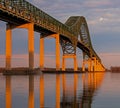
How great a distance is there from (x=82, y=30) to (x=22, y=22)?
8813 cm

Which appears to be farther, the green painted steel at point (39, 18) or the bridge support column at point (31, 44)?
the bridge support column at point (31, 44)

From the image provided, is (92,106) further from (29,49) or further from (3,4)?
(29,49)

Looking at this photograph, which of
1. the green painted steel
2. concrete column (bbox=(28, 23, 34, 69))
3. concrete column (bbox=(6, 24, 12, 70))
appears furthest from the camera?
concrete column (bbox=(6, 24, 12, 70))

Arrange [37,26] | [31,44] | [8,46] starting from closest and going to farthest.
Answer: [31,44]
[8,46]
[37,26]

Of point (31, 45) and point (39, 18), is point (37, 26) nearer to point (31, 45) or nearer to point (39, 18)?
point (39, 18)

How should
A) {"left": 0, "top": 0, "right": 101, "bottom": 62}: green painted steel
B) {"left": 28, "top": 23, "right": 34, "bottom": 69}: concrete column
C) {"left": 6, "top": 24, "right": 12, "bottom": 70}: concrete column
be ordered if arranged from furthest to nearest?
{"left": 6, "top": 24, "right": 12, "bottom": 70}: concrete column < {"left": 28, "top": 23, "right": 34, "bottom": 69}: concrete column < {"left": 0, "top": 0, "right": 101, "bottom": 62}: green painted steel

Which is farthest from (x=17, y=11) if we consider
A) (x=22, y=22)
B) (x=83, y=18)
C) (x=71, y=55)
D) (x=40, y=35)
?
(x=83, y=18)

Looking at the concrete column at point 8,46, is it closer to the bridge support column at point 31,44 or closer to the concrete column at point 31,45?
the bridge support column at point 31,44

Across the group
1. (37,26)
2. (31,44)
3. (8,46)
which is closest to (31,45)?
(31,44)

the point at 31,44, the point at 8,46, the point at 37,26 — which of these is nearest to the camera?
the point at 31,44

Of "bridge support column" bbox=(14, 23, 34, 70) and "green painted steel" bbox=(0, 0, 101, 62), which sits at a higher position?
"green painted steel" bbox=(0, 0, 101, 62)

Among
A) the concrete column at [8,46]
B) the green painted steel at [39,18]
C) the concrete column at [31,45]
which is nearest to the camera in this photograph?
the green painted steel at [39,18]

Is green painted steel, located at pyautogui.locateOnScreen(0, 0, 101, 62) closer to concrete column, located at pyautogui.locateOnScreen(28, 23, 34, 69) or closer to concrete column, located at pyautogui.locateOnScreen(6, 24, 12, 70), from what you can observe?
concrete column, located at pyautogui.locateOnScreen(28, 23, 34, 69)

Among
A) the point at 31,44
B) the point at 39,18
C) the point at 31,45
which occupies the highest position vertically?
the point at 39,18
